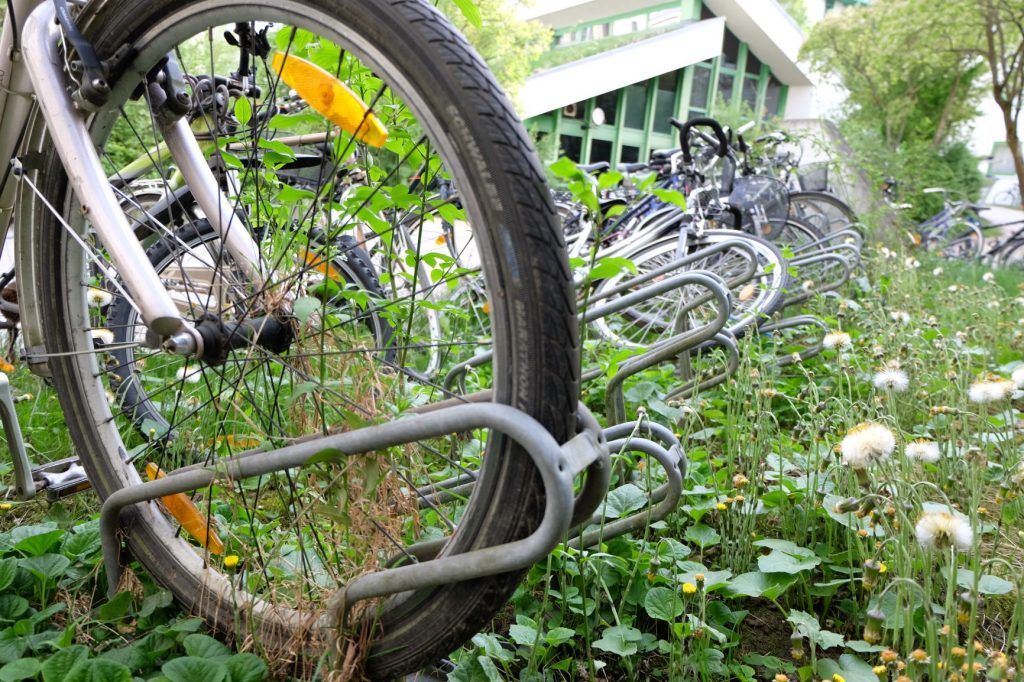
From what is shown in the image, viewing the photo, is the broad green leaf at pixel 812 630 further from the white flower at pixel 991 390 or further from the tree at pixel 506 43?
the tree at pixel 506 43

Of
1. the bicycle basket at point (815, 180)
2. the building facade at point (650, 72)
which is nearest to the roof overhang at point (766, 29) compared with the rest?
the building facade at point (650, 72)

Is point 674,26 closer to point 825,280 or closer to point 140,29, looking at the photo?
point 825,280

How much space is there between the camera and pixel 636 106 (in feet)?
65.1

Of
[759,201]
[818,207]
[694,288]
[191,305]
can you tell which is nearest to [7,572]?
[191,305]

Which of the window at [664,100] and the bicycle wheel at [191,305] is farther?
the window at [664,100]

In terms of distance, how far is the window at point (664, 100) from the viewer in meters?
20.2

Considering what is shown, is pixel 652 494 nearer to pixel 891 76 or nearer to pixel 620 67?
pixel 620 67

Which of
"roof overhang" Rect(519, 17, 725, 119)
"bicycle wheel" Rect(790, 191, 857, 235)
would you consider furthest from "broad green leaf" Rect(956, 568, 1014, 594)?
"roof overhang" Rect(519, 17, 725, 119)

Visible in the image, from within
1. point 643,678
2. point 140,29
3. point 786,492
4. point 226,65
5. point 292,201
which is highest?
point 226,65

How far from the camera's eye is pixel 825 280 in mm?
5426

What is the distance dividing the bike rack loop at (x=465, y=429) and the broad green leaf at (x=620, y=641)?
44 cm

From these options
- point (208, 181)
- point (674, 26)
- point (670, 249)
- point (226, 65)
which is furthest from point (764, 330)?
point (674, 26)

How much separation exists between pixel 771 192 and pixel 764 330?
2.22 m

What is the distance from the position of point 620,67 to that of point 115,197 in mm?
18380
